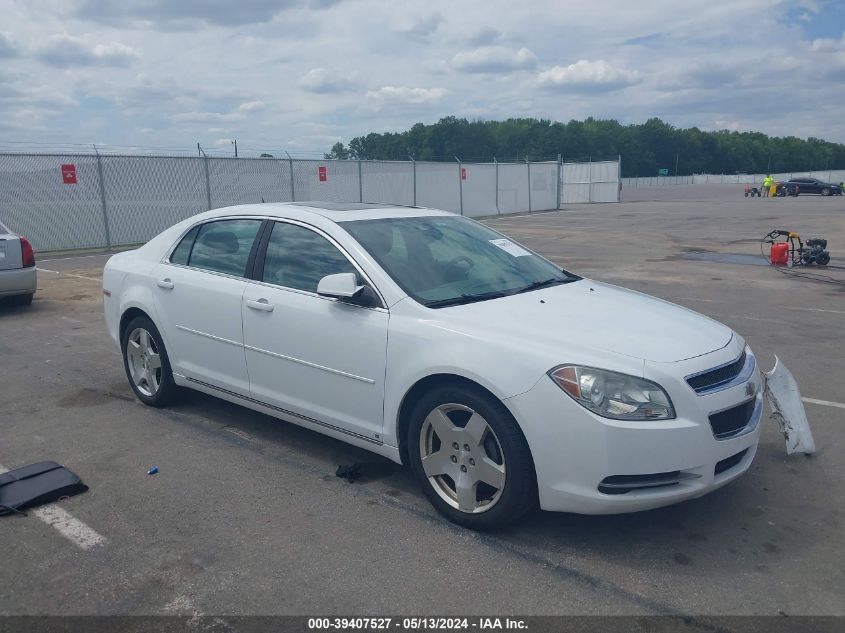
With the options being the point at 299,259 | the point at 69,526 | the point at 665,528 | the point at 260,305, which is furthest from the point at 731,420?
the point at 69,526

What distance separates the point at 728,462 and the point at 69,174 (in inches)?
749

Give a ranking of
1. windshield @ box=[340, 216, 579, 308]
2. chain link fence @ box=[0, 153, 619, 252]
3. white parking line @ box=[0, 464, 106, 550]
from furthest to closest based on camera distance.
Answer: chain link fence @ box=[0, 153, 619, 252] → windshield @ box=[340, 216, 579, 308] → white parking line @ box=[0, 464, 106, 550]

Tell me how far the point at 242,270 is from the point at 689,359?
2.83 metres

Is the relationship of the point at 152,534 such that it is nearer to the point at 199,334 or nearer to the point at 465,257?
the point at 199,334

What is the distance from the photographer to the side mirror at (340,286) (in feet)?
13.6

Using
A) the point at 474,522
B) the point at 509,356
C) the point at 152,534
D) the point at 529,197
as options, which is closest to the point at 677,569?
the point at 474,522

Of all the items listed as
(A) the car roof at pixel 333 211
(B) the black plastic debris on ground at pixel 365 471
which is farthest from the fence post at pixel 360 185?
(B) the black plastic debris on ground at pixel 365 471

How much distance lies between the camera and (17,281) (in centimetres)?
1000

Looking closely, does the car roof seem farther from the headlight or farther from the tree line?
the tree line

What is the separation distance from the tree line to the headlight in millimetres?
58493

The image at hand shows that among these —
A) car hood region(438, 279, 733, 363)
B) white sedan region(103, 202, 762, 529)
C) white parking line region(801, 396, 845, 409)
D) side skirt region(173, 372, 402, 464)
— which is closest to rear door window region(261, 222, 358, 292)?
white sedan region(103, 202, 762, 529)

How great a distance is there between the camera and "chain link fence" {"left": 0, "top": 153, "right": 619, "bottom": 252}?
62.2 feet

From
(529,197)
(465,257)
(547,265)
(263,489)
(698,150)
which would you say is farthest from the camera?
(698,150)

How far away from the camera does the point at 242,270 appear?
5.04 m
